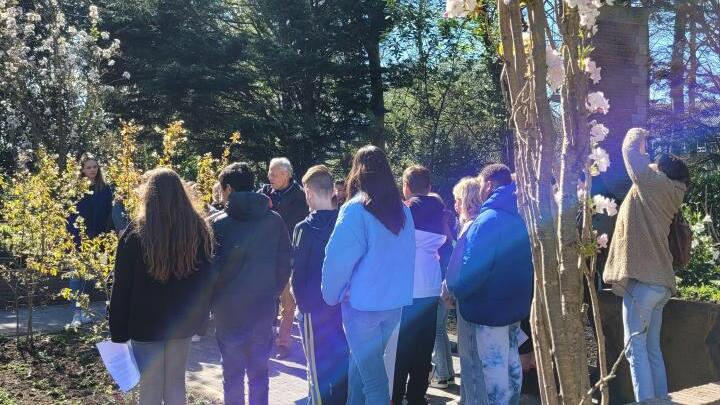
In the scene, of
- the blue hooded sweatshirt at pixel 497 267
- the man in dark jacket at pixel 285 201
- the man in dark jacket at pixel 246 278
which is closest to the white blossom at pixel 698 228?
the blue hooded sweatshirt at pixel 497 267

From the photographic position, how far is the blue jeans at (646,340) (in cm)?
420

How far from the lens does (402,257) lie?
408 cm

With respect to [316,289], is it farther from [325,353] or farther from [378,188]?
[378,188]

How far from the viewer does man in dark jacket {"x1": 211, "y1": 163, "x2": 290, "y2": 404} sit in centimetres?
427

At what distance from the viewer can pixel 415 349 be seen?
4824mm

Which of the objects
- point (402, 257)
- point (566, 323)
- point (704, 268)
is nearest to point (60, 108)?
point (402, 257)

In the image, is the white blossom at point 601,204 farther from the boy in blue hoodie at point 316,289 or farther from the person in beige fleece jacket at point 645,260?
the boy in blue hoodie at point 316,289

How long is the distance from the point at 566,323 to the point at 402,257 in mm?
2186

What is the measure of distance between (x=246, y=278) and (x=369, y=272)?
891mm

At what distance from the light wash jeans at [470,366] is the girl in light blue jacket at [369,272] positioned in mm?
623

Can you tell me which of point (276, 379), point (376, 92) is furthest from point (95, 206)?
point (376, 92)

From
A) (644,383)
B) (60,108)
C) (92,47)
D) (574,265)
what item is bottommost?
(644,383)

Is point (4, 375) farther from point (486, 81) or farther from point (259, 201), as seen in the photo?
point (486, 81)

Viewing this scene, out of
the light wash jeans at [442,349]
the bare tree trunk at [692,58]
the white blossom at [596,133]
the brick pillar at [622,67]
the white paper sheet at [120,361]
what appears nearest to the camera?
the white blossom at [596,133]
